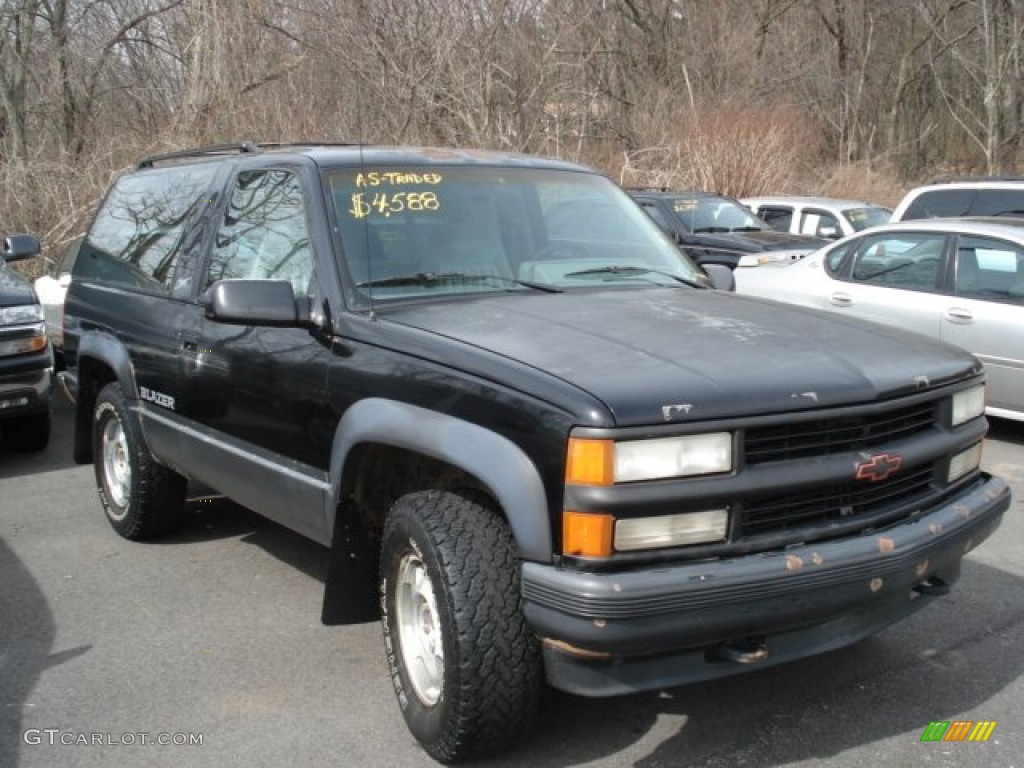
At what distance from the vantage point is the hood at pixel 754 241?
1246cm

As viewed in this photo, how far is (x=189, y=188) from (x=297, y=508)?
74.9 inches

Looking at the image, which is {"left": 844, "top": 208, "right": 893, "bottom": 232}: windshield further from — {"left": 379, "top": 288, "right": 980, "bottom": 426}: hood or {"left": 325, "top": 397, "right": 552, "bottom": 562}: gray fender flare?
{"left": 325, "top": 397, "right": 552, "bottom": 562}: gray fender flare

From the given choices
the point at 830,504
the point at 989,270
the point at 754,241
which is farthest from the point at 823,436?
the point at 754,241

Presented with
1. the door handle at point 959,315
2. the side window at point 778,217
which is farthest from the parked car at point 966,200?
the side window at point 778,217

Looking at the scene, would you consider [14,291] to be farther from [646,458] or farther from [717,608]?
[717,608]

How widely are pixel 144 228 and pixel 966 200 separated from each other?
28.5 feet

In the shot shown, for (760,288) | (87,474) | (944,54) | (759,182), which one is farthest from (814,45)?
(87,474)

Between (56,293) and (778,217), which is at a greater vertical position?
(778,217)

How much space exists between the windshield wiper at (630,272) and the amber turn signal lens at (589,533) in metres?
1.57

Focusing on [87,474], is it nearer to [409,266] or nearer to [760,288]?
[409,266]

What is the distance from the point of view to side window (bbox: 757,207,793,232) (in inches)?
591

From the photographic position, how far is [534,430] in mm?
2949

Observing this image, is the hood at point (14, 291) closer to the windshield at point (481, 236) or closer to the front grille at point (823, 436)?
the windshield at point (481, 236)

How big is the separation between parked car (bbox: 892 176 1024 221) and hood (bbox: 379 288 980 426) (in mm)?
7773
